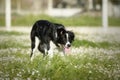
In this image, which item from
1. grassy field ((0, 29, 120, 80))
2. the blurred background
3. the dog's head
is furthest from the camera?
the blurred background

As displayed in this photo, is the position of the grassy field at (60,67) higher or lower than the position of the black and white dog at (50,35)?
lower

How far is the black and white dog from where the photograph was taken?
1000cm

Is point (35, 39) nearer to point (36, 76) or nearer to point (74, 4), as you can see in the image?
point (36, 76)

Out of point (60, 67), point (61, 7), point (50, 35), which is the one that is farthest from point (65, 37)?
point (61, 7)

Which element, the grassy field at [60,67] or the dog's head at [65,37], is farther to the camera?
the dog's head at [65,37]

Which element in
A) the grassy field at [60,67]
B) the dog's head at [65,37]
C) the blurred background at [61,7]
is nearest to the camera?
the grassy field at [60,67]

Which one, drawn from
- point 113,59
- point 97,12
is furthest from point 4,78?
point 97,12

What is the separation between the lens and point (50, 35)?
34.0 feet

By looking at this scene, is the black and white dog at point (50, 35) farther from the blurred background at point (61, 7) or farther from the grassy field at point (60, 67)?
the blurred background at point (61, 7)

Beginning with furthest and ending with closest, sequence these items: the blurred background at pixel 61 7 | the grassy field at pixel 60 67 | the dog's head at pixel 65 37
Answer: the blurred background at pixel 61 7 → the dog's head at pixel 65 37 → the grassy field at pixel 60 67

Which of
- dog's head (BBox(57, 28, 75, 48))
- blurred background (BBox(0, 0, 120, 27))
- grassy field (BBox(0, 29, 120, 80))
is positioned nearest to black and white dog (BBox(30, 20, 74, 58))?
dog's head (BBox(57, 28, 75, 48))

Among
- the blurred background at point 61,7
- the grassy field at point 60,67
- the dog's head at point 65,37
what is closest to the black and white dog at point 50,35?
the dog's head at point 65,37

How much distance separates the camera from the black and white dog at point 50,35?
1000 cm

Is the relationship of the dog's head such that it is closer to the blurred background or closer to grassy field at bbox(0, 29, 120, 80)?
grassy field at bbox(0, 29, 120, 80)
